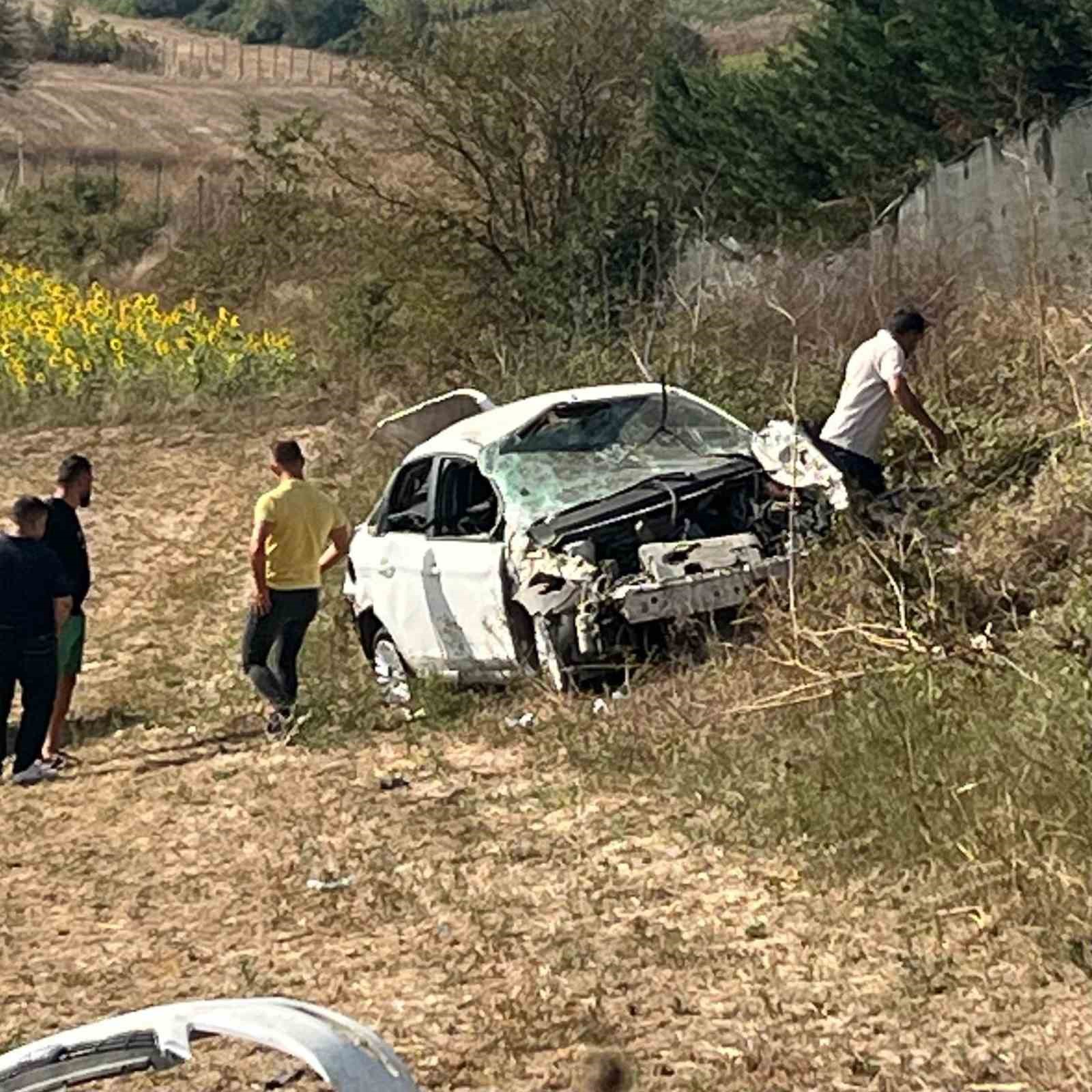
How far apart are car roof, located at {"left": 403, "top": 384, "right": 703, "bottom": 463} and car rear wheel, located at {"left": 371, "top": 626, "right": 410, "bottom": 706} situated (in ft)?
3.60

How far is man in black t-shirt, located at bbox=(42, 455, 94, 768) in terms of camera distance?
11477 millimetres

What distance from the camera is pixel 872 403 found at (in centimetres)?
1117

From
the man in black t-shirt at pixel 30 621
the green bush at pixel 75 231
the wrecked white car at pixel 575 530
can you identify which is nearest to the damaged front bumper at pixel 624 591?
the wrecked white car at pixel 575 530

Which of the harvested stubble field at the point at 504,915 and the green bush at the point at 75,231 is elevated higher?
the harvested stubble field at the point at 504,915

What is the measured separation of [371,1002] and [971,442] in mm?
6209

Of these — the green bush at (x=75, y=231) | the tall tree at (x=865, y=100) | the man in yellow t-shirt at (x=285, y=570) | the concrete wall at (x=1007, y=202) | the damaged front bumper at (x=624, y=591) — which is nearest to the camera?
the damaged front bumper at (x=624, y=591)

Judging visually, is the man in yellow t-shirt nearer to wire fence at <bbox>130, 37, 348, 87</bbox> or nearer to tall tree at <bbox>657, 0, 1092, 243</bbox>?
tall tree at <bbox>657, 0, 1092, 243</bbox>

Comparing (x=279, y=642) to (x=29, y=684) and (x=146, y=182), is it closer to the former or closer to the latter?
(x=29, y=684)

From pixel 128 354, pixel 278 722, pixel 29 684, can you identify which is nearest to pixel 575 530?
pixel 278 722

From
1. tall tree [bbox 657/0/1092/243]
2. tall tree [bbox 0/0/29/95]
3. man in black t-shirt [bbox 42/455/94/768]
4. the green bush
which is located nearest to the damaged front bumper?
man in black t-shirt [bbox 42/455/94/768]

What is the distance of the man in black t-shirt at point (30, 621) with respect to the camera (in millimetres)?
10812

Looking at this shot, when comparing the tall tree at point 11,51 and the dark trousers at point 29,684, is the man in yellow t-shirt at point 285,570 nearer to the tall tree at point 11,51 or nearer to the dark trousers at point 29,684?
the dark trousers at point 29,684

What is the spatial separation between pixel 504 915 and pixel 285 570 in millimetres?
3984

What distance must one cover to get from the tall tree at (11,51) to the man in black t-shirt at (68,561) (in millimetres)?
45624
